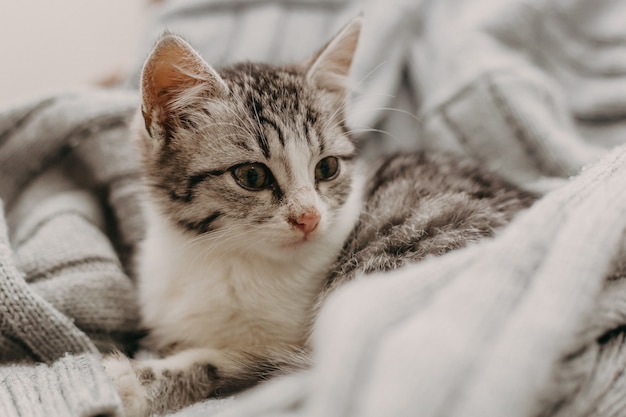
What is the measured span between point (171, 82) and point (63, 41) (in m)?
1.80

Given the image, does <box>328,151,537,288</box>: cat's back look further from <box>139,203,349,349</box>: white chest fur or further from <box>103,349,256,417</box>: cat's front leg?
<box>103,349,256,417</box>: cat's front leg

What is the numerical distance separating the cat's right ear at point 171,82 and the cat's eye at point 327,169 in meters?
0.23

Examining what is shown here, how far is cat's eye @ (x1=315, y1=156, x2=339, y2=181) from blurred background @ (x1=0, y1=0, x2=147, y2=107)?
1376 millimetres

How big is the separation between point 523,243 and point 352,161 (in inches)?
20.9

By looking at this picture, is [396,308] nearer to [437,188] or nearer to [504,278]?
[504,278]

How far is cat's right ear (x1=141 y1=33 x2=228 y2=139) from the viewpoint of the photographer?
0.93 meters

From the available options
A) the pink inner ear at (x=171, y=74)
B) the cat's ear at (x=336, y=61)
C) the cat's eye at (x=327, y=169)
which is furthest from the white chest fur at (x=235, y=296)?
the cat's ear at (x=336, y=61)

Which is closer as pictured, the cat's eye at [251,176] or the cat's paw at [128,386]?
the cat's paw at [128,386]

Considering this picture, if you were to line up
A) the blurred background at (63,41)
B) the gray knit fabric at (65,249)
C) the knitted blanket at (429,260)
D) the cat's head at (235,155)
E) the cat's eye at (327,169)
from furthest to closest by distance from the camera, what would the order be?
the blurred background at (63,41)
the cat's eye at (327,169)
the cat's head at (235,155)
the gray knit fabric at (65,249)
the knitted blanket at (429,260)

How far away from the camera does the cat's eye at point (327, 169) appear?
1.06 meters

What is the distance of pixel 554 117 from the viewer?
1.40 metres

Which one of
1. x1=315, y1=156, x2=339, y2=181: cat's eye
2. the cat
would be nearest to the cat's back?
the cat

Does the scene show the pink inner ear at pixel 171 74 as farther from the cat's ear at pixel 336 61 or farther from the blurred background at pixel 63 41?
the blurred background at pixel 63 41

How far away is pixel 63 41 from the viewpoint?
97.2 inches
